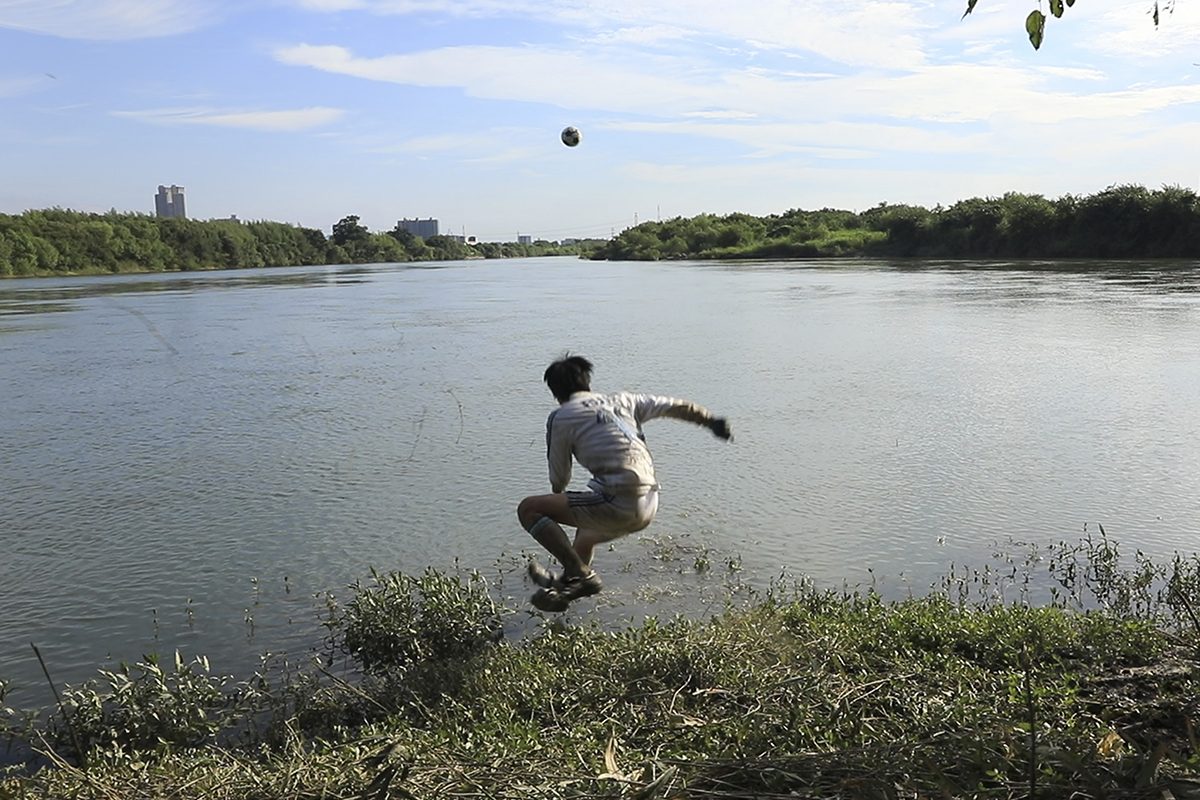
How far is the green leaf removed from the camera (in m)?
3.87

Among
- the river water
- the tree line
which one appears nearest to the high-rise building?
the tree line

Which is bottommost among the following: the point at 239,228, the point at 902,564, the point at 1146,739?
the point at 902,564

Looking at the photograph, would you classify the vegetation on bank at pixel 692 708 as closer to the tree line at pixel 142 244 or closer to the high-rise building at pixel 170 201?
the tree line at pixel 142 244

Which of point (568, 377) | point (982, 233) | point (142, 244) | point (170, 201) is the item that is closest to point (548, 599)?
point (568, 377)

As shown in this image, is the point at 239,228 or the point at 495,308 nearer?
the point at 495,308

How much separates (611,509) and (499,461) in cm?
695

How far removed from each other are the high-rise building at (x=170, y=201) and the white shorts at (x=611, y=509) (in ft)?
419

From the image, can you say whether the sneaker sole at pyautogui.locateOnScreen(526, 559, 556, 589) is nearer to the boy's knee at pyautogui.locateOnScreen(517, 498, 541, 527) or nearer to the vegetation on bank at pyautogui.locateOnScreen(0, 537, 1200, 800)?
the boy's knee at pyautogui.locateOnScreen(517, 498, 541, 527)

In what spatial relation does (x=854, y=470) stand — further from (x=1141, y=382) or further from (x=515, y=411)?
(x=1141, y=382)

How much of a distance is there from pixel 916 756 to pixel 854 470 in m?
8.18

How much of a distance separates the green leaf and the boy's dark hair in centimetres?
317

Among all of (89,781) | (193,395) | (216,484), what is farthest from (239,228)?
(89,781)

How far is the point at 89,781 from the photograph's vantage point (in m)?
4.49

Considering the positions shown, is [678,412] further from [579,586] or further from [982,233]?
[982,233]
